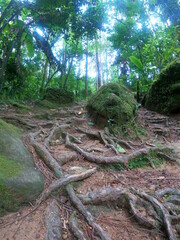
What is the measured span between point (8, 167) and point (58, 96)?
7.15 meters

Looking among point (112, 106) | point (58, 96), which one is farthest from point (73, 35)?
point (112, 106)

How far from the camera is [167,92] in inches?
307

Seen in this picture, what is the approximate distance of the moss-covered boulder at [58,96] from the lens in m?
8.82

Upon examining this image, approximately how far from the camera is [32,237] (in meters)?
1.67

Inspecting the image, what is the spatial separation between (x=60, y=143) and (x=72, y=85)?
12.0 meters

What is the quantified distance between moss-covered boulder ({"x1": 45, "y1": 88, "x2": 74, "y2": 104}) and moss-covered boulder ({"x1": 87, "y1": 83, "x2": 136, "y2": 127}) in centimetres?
327

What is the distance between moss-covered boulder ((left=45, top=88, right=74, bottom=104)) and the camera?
8.82 m

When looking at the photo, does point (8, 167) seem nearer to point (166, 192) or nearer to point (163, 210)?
point (163, 210)

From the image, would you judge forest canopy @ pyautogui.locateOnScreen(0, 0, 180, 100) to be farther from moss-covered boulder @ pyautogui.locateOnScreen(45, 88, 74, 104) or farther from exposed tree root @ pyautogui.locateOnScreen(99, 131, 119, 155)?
exposed tree root @ pyautogui.locateOnScreen(99, 131, 119, 155)

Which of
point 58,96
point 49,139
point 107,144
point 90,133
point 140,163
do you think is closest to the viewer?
point 140,163

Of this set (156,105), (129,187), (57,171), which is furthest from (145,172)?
(156,105)

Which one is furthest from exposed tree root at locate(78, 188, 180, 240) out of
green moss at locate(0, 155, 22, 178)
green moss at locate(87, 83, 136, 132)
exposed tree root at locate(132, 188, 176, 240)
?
green moss at locate(87, 83, 136, 132)

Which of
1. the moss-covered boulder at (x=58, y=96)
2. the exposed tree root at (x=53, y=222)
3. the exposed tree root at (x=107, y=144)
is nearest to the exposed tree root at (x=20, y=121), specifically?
the exposed tree root at (x=107, y=144)

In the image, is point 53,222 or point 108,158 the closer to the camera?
point 53,222
